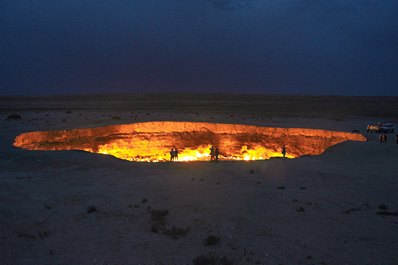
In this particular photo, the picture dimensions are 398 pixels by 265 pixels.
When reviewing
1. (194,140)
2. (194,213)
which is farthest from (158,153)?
(194,213)

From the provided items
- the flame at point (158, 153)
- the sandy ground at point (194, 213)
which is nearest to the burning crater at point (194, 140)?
the flame at point (158, 153)

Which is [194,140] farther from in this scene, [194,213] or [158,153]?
[194,213]

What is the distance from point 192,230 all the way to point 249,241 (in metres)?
1.41

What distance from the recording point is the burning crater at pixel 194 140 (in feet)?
80.1

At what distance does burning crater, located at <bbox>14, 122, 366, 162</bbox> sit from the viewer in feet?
80.1

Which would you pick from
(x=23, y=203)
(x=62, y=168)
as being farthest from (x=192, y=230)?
(x=62, y=168)

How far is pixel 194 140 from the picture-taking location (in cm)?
2806

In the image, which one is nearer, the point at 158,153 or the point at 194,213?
the point at 194,213

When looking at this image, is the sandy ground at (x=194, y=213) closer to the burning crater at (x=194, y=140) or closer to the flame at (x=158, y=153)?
the burning crater at (x=194, y=140)

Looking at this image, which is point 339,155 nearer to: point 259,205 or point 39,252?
point 259,205

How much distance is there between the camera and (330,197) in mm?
10523

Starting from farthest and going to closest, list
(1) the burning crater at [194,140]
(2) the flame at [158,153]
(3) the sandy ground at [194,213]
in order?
(2) the flame at [158,153] → (1) the burning crater at [194,140] → (3) the sandy ground at [194,213]

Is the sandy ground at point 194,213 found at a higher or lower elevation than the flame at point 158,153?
higher

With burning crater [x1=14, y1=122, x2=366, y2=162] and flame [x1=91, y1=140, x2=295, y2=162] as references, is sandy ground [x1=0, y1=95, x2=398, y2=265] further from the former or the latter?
flame [x1=91, y1=140, x2=295, y2=162]
